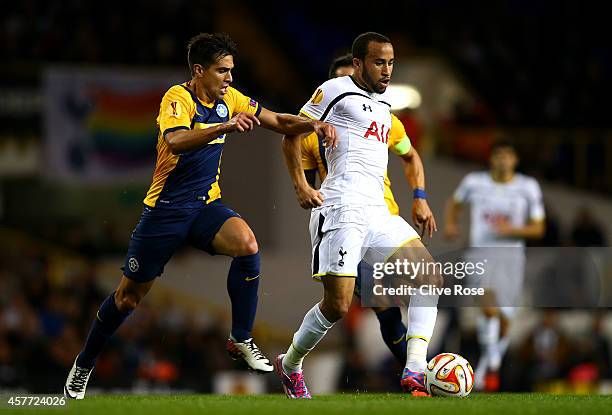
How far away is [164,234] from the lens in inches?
321

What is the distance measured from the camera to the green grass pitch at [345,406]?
22.6 feet

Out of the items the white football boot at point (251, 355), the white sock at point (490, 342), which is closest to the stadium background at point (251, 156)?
the white sock at point (490, 342)

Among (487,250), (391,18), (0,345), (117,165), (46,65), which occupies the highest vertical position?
(391,18)

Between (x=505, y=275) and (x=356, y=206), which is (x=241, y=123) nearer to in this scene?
(x=356, y=206)

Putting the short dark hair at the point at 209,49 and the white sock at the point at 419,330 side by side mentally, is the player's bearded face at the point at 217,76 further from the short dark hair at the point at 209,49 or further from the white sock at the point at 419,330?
the white sock at the point at 419,330

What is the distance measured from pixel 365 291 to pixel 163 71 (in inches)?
383

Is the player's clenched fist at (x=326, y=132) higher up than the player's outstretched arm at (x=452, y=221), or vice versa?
the player's clenched fist at (x=326, y=132)

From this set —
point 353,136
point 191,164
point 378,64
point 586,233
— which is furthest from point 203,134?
point 586,233

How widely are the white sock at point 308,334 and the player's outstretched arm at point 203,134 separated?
1376mm

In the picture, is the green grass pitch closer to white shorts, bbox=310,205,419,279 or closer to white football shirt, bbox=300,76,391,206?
white shorts, bbox=310,205,419,279

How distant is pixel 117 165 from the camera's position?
17.6m

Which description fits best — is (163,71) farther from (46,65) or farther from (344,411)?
(344,411)

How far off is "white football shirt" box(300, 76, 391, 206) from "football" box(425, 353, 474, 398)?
1.12 meters

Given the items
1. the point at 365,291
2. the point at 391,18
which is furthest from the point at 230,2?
the point at 365,291
